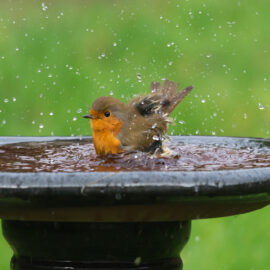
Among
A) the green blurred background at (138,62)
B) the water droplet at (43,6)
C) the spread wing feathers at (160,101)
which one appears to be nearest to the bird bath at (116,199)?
the spread wing feathers at (160,101)

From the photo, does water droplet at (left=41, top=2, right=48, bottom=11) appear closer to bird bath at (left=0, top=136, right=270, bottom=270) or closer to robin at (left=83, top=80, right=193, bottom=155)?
robin at (left=83, top=80, right=193, bottom=155)

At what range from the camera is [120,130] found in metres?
3.41

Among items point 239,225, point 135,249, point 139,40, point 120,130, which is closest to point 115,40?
point 139,40

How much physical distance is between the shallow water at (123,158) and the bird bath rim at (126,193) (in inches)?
10.6

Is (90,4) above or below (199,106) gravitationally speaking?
above

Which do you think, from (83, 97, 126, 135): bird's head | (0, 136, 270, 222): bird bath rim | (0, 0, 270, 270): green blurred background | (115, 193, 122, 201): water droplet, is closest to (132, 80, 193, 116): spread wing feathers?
(83, 97, 126, 135): bird's head

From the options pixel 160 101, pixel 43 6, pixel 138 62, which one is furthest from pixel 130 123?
pixel 43 6

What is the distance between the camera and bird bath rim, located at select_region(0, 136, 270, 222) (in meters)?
2.20

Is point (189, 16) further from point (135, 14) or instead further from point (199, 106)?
point (199, 106)

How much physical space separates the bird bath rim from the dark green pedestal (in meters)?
0.24

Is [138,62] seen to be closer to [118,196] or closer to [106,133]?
[106,133]

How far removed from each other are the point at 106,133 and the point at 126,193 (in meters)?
1.12

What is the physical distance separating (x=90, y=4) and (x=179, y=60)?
5.67 ft

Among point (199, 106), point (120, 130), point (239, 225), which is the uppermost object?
point (120, 130)
